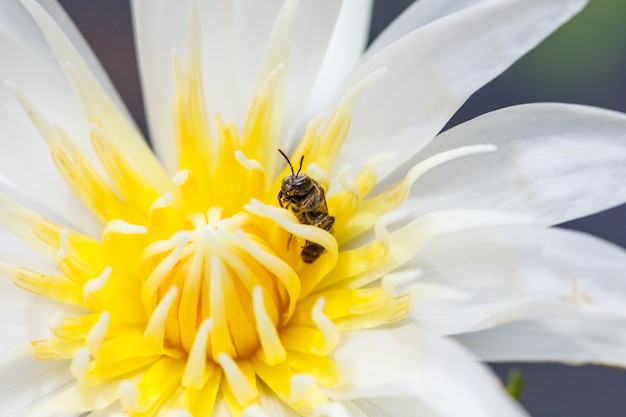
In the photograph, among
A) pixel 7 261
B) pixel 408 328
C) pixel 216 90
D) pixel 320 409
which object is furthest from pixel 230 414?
pixel 216 90

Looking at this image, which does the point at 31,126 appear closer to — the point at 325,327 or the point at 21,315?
the point at 21,315

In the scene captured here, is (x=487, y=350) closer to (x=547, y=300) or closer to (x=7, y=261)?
(x=547, y=300)

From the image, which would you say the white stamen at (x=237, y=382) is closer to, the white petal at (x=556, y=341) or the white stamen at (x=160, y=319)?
the white stamen at (x=160, y=319)

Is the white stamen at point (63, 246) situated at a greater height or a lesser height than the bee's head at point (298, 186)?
lesser

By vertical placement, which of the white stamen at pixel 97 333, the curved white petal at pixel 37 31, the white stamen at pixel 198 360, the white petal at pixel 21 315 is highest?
the curved white petal at pixel 37 31

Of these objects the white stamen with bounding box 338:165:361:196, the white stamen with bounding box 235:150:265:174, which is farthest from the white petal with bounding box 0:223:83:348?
the white stamen with bounding box 338:165:361:196

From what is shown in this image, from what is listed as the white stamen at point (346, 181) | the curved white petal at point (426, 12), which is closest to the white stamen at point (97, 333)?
the white stamen at point (346, 181)

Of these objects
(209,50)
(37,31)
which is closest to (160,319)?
(209,50)
